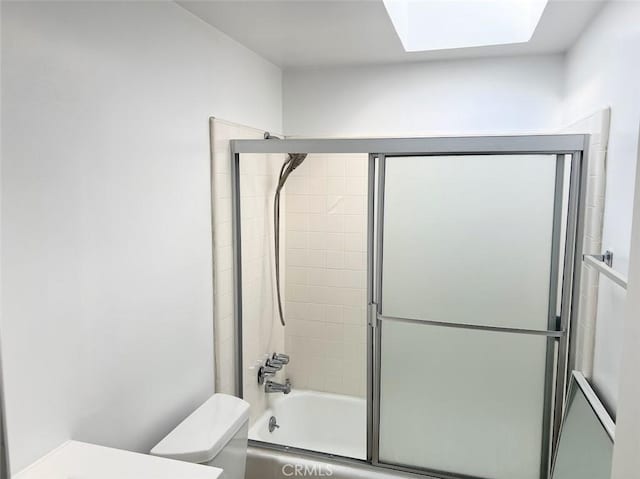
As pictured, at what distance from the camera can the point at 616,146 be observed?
1603mm

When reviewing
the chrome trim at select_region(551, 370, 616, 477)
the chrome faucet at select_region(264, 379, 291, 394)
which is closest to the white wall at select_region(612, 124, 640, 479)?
the chrome trim at select_region(551, 370, 616, 477)

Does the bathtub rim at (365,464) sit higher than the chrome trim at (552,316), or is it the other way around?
the chrome trim at (552,316)

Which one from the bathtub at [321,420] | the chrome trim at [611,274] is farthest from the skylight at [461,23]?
the bathtub at [321,420]

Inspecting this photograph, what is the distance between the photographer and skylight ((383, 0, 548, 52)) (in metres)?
2.31

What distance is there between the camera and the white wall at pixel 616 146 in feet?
4.75

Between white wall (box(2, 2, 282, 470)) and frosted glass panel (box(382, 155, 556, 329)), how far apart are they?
92cm

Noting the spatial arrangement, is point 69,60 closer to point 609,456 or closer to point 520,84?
point 609,456

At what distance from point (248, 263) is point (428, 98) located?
1.46 meters

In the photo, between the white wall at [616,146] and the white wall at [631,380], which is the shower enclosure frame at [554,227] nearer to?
the white wall at [616,146]

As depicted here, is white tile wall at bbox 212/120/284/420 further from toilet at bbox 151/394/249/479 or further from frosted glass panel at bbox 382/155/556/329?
frosted glass panel at bbox 382/155/556/329

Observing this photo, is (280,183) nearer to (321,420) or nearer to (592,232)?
(321,420)

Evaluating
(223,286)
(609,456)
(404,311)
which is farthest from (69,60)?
(609,456)

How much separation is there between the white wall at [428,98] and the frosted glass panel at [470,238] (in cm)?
79

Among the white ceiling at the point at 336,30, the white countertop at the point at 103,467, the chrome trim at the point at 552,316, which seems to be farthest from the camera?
the chrome trim at the point at 552,316
